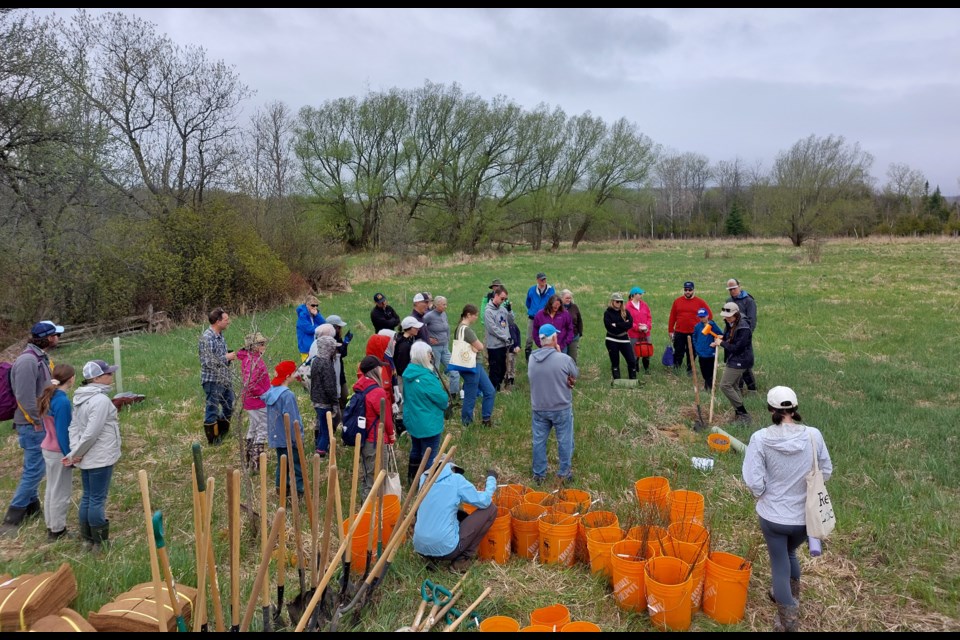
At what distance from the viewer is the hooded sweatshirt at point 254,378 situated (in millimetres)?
6203

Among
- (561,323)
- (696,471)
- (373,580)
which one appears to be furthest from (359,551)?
(561,323)

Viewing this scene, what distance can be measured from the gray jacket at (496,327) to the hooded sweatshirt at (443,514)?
440 cm

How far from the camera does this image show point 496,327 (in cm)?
912

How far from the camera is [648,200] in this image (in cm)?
5828

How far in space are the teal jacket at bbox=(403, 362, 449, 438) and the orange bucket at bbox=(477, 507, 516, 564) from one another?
1.33 m

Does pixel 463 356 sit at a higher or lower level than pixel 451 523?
higher

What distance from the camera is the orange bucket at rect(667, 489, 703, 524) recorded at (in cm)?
512

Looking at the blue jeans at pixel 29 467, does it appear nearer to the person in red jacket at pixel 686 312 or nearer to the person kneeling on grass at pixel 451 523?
the person kneeling on grass at pixel 451 523

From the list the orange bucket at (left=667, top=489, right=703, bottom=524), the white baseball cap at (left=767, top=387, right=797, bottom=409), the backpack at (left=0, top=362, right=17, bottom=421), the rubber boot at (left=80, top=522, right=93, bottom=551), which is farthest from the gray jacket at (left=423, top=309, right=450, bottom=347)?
the white baseball cap at (left=767, top=387, right=797, bottom=409)

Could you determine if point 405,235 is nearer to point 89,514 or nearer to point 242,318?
point 242,318

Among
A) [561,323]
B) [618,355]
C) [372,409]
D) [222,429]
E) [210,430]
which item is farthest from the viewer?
[618,355]

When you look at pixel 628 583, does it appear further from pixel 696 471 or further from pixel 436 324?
pixel 436 324

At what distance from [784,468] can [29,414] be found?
6.92 m

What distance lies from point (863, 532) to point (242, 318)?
17018 millimetres
